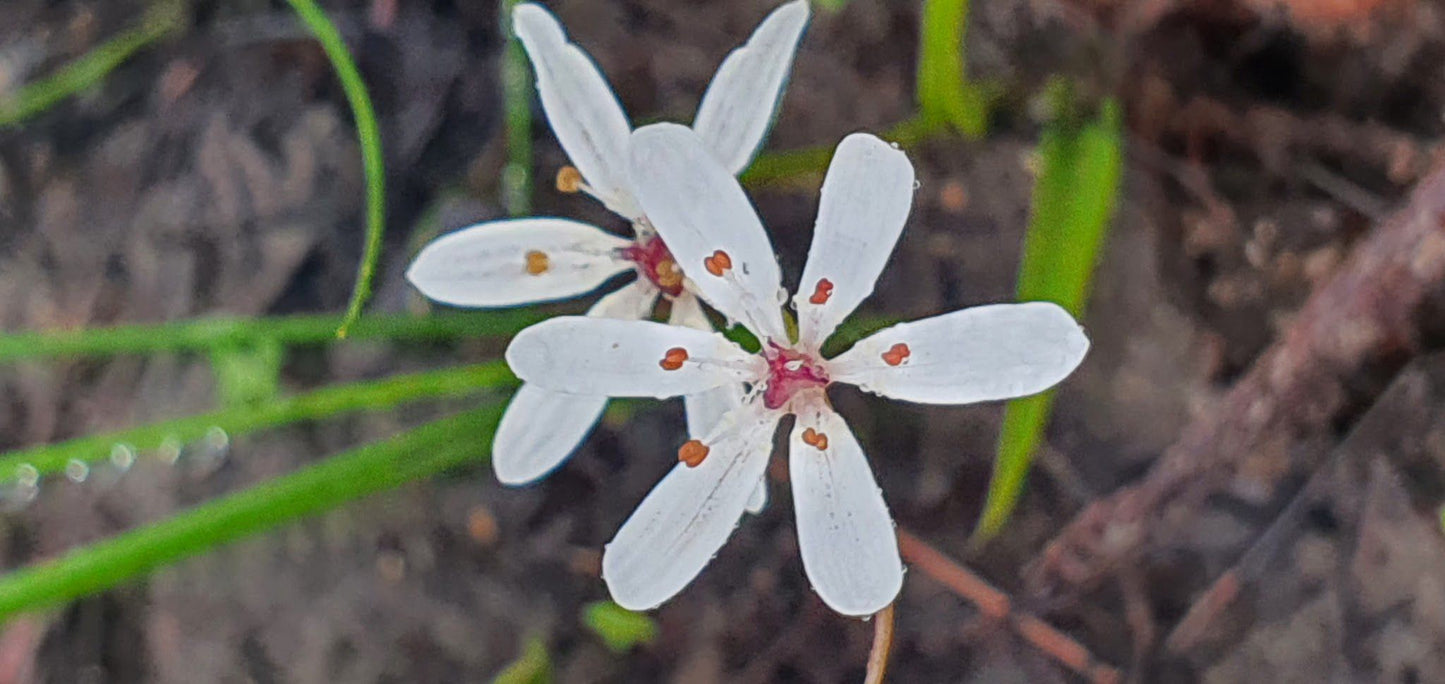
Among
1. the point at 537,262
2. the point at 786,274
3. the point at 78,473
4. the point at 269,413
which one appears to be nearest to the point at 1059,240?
the point at 786,274

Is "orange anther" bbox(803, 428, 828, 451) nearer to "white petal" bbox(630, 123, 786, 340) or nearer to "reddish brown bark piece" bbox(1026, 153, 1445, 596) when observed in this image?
"white petal" bbox(630, 123, 786, 340)

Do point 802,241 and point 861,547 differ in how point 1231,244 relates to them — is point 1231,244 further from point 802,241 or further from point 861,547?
point 861,547

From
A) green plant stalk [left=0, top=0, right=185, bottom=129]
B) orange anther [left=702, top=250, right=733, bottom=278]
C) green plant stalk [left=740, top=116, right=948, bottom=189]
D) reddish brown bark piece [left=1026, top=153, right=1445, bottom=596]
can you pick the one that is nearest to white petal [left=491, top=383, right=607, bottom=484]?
orange anther [left=702, top=250, right=733, bottom=278]

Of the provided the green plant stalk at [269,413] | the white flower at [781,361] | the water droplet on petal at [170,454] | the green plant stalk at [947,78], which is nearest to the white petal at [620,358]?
the white flower at [781,361]

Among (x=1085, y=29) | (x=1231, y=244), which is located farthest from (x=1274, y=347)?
(x=1085, y=29)

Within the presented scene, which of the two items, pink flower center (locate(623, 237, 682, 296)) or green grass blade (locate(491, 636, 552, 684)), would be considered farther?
green grass blade (locate(491, 636, 552, 684))
